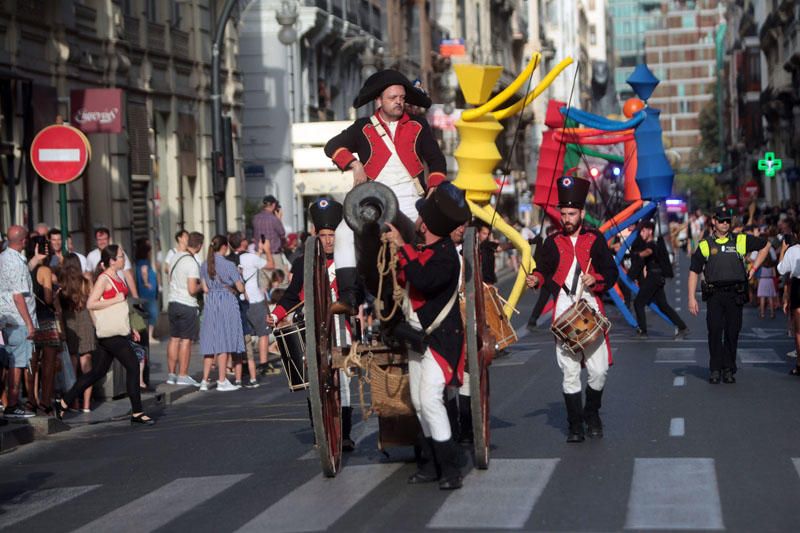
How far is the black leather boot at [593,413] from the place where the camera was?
12125mm

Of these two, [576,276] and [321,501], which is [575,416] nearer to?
[576,276]

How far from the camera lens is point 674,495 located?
9602 millimetres

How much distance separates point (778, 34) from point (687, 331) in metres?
56.0

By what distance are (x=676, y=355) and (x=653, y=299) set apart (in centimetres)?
398

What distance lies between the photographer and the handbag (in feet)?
52.7

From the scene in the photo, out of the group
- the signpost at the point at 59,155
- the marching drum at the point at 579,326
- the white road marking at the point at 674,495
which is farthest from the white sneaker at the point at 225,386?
the white road marking at the point at 674,495

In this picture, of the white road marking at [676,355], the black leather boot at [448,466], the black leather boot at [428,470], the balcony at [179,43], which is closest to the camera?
the black leather boot at [448,466]

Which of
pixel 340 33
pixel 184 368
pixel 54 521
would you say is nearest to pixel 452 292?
pixel 54 521

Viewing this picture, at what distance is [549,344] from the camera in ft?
77.9

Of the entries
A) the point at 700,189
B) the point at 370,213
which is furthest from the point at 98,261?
the point at 700,189

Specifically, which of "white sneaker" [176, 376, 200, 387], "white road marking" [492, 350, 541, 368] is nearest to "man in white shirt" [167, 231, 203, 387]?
"white sneaker" [176, 376, 200, 387]

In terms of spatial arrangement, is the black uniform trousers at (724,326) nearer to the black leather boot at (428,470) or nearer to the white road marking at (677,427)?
the white road marking at (677,427)

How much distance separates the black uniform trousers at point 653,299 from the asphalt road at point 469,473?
733cm

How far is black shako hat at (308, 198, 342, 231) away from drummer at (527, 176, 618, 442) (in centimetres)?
146
